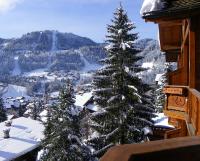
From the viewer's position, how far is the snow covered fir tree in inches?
826

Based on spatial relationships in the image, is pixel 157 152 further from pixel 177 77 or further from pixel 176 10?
pixel 177 77

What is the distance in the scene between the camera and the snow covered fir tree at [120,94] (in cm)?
2098

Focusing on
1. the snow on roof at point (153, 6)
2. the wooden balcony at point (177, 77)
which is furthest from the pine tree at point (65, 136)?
the snow on roof at point (153, 6)

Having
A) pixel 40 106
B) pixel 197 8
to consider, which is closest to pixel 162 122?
pixel 197 8

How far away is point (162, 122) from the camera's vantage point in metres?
39.4

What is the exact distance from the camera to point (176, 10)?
7504mm

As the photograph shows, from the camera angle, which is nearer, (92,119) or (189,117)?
(189,117)

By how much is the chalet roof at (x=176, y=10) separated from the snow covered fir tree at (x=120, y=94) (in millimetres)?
12846

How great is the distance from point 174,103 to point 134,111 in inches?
443

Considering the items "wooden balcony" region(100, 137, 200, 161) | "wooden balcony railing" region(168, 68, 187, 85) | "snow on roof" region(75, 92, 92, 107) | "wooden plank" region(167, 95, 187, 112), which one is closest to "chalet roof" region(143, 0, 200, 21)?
"wooden plank" region(167, 95, 187, 112)

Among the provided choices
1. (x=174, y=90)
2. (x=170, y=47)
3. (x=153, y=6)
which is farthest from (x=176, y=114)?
(x=170, y=47)

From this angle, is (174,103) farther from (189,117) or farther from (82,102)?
(82,102)

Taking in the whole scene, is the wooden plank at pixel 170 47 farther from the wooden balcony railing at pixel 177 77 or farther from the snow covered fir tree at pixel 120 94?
the wooden balcony railing at pixel 177 77

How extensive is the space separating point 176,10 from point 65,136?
18.3m
